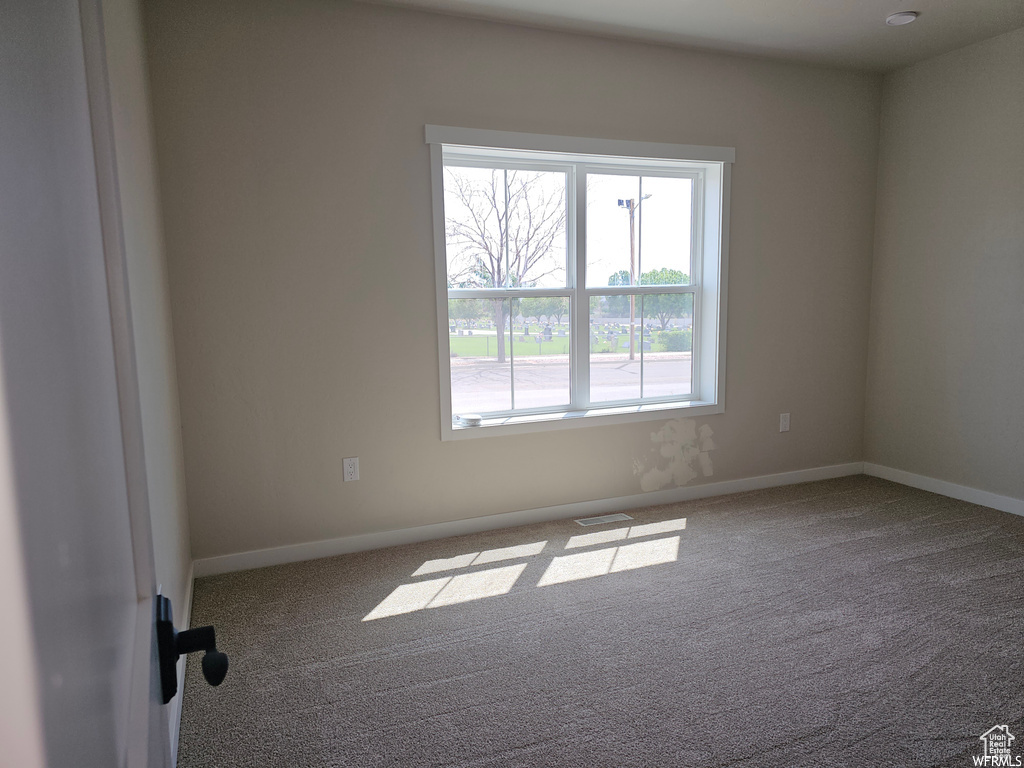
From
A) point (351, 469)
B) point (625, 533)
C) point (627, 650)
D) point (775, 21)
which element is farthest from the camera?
point (625, 533)

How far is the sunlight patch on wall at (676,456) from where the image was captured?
13.1 feet

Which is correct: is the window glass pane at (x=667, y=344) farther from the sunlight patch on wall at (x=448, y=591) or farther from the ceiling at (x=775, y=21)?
the sunlight patch on wall at (x=448, y=591)

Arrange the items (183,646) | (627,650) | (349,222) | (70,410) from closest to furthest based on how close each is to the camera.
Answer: (70,410)
(183,646)
(627,650)
(349,222)

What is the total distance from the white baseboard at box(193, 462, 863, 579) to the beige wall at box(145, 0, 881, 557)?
2.2 inches

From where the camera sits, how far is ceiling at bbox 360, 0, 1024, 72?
3170 mm

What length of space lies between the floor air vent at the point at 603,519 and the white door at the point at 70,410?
10.1ft

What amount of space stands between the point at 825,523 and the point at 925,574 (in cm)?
70

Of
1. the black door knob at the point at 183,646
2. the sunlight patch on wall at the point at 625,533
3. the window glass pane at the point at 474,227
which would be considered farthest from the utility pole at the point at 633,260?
the black door knob at the point at 183,646

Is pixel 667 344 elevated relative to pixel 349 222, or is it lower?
lower

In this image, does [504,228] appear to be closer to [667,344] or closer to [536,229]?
[536,229]

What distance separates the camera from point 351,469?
328 cm

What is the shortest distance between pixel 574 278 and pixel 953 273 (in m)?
2.34

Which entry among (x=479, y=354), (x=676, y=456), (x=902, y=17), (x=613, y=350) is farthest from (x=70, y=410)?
(x=902, y=17)

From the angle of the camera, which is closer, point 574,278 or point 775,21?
point 775,21
